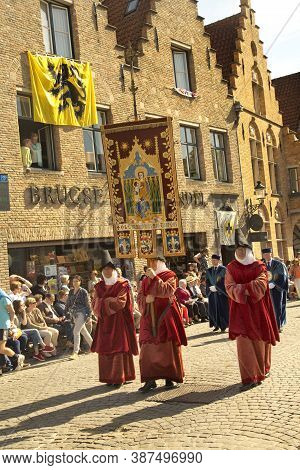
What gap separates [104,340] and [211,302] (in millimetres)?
5983

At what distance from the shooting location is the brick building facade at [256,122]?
82.1 ft

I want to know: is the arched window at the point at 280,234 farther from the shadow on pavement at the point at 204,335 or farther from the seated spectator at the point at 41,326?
the seated spectator at the point at 41,326

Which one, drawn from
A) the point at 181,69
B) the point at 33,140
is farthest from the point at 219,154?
the point at 33,140

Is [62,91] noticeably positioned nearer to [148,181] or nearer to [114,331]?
[148,181]

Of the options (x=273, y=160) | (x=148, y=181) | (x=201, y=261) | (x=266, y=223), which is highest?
(x=273, y=160)

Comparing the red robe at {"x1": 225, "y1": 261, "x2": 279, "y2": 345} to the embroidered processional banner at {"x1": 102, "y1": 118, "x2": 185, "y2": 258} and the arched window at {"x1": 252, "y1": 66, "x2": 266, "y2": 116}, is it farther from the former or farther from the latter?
the arched window at {"x1": 252, "y1": 66, "x2": 266, "y2": 116}

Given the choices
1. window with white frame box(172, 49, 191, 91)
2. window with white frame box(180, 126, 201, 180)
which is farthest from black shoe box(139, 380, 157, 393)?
window with white frame box(172, 49, 191, 91)

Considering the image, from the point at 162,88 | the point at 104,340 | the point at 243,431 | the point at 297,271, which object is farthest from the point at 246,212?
the point at 243,431

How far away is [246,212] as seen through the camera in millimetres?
24094

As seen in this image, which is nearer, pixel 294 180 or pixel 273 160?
pixel 273 160

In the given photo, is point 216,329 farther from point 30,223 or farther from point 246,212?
point 246,212

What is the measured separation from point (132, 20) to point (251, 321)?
17.3 m

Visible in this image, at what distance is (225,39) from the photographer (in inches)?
1064

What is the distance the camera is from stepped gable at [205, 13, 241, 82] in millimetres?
26047
